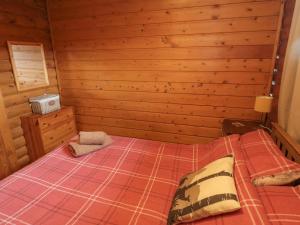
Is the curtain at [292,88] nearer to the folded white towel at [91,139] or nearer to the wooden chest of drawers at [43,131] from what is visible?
→ the folded white towel at [91,139]

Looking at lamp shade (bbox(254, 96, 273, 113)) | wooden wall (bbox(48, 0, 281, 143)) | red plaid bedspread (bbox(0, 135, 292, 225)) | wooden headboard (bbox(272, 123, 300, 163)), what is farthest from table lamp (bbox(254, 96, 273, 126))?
red plaid bedspread (bbox(0, 135, 292, 225))

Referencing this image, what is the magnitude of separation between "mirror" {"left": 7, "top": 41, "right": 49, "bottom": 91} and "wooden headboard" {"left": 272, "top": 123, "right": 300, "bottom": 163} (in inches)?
117

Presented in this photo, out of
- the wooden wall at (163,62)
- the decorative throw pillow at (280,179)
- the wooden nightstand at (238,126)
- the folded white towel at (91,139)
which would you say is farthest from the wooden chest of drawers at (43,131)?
the decorative throw pillow at (280,179)

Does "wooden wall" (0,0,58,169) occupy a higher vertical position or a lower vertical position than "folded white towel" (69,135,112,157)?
higher

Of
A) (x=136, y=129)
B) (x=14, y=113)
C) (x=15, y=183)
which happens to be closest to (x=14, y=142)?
(x=14, y=113)

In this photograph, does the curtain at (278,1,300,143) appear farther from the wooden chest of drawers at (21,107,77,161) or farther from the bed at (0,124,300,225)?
the wooden chest of drawers at (21,107,77,161)

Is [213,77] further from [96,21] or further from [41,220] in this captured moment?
[41,220]

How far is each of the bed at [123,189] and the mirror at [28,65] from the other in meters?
1.29

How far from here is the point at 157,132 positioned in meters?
Result: 2.91

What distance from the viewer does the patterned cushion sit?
125cm

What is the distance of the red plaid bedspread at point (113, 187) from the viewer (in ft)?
4.02

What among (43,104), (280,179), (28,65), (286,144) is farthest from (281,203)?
(28,65)

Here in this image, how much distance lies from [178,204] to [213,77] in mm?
1677

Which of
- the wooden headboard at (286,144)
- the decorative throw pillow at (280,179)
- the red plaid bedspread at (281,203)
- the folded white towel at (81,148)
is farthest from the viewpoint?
the folded white towel at (81,148)
